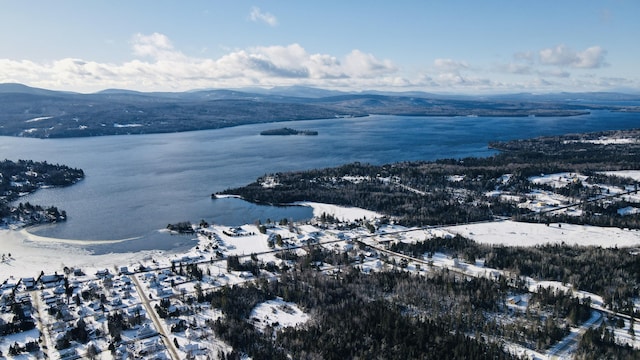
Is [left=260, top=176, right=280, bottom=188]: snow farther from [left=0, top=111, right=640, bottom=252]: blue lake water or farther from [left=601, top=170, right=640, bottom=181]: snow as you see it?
[left=601, top=170, right=640, bottom=181]: snow

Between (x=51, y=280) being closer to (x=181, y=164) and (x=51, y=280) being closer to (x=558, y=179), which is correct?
(x=181, y=164)

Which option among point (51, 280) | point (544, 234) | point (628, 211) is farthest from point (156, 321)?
point (628, 211)

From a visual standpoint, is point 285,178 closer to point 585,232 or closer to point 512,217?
point 512,217

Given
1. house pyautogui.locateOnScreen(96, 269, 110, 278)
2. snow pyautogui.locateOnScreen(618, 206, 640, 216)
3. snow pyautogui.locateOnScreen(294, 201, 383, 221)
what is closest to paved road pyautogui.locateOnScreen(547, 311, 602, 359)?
snow pyautogui.locateOnScreen(294, 201, 383, 221)

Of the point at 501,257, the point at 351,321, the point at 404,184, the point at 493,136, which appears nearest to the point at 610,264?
the point at 501,257

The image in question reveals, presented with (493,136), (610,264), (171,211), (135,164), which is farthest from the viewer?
(493,136)

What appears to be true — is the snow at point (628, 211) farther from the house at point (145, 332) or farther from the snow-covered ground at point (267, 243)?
the house at point (145, 332)
